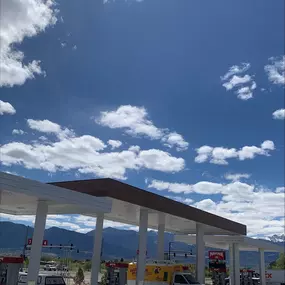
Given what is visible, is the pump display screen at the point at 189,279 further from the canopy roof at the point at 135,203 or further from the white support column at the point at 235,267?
the white support column at the point at 235,267

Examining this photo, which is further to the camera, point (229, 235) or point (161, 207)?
point (229, 235)

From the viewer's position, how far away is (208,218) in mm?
29969

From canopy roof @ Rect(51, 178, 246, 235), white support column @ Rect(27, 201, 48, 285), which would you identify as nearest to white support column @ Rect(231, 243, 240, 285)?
canopy roof @ Rect(51, 178, 246, 235)

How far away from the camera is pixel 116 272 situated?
28391 millimetres

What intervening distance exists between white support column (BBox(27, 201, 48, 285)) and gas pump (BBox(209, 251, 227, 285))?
68.0 feet

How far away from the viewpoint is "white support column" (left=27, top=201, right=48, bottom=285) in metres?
17.6

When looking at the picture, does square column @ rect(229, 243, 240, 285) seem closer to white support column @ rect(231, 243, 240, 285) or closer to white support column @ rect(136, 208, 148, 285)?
white support column @ rect(231, 243, 240, 285)

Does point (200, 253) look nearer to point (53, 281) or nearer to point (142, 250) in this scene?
point (142, 250)

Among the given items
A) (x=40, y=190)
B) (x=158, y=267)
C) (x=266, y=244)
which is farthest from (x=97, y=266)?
(x=266, y=244)

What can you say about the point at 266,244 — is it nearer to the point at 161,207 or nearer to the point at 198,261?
the point at 198,261

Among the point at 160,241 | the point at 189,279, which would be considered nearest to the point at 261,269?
the point at 160,241

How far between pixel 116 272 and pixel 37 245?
38.6 feet

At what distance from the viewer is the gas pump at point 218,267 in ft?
113

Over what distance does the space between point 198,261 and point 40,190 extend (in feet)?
63.4
